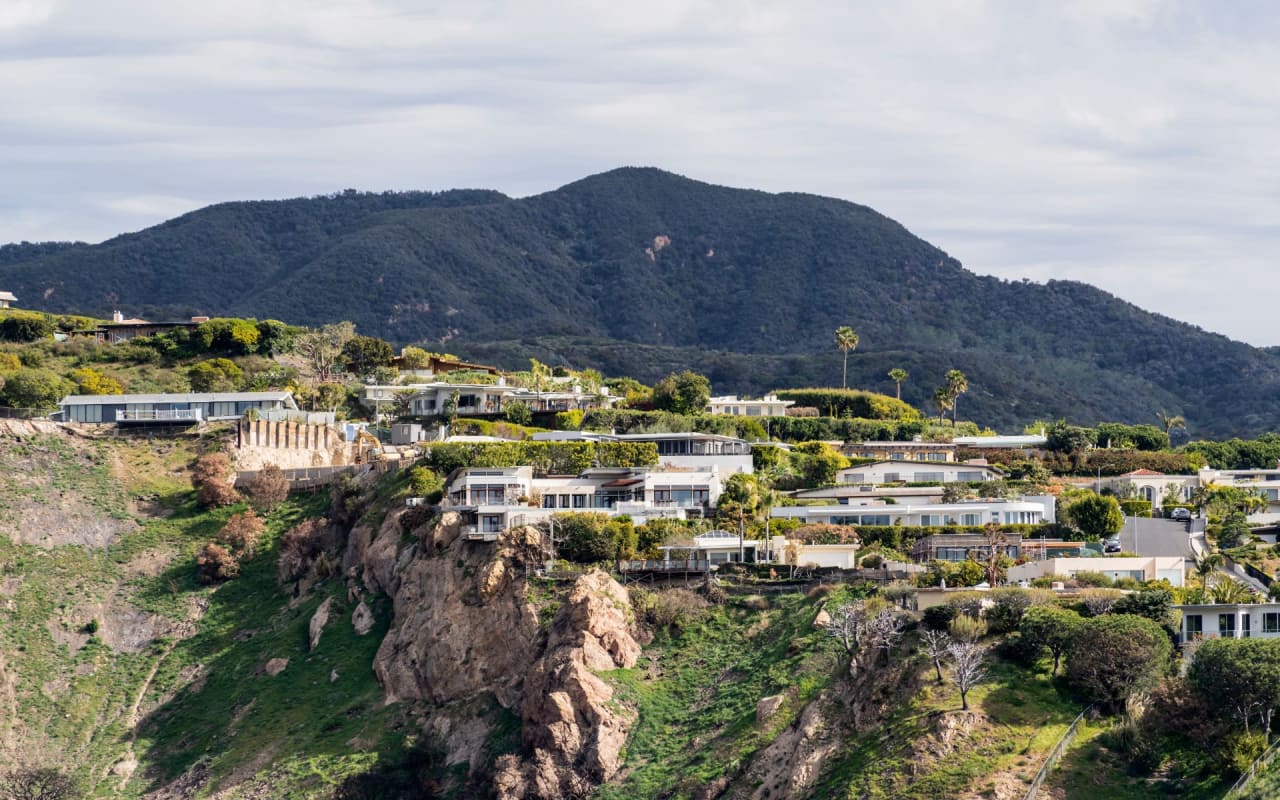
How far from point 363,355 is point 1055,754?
91.9 metres

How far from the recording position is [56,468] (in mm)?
123438

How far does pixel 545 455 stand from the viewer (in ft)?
379

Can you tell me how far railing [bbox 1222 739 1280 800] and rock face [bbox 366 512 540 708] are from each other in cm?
3563

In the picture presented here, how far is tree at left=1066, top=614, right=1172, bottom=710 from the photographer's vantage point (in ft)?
253

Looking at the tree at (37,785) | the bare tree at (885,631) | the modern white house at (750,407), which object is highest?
the modern white house at (750,407)

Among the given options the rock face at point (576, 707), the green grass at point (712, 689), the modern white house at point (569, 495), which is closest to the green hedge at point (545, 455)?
the modern white house at point (569, 495)

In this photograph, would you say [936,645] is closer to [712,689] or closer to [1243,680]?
[1243,680]

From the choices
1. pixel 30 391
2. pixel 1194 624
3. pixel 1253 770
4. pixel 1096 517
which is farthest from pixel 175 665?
pixel 1253 770

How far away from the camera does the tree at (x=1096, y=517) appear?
353ft

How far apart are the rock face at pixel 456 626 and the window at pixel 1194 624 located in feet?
97.7

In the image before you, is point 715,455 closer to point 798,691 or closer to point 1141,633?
point 798,691

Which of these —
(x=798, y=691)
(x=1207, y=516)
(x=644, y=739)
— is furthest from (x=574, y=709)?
(x=1207, y=516)

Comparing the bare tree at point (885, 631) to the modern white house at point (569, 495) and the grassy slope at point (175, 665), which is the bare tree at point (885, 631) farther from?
the grassy slope at point (175, 665)

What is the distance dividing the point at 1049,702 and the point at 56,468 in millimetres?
68598
